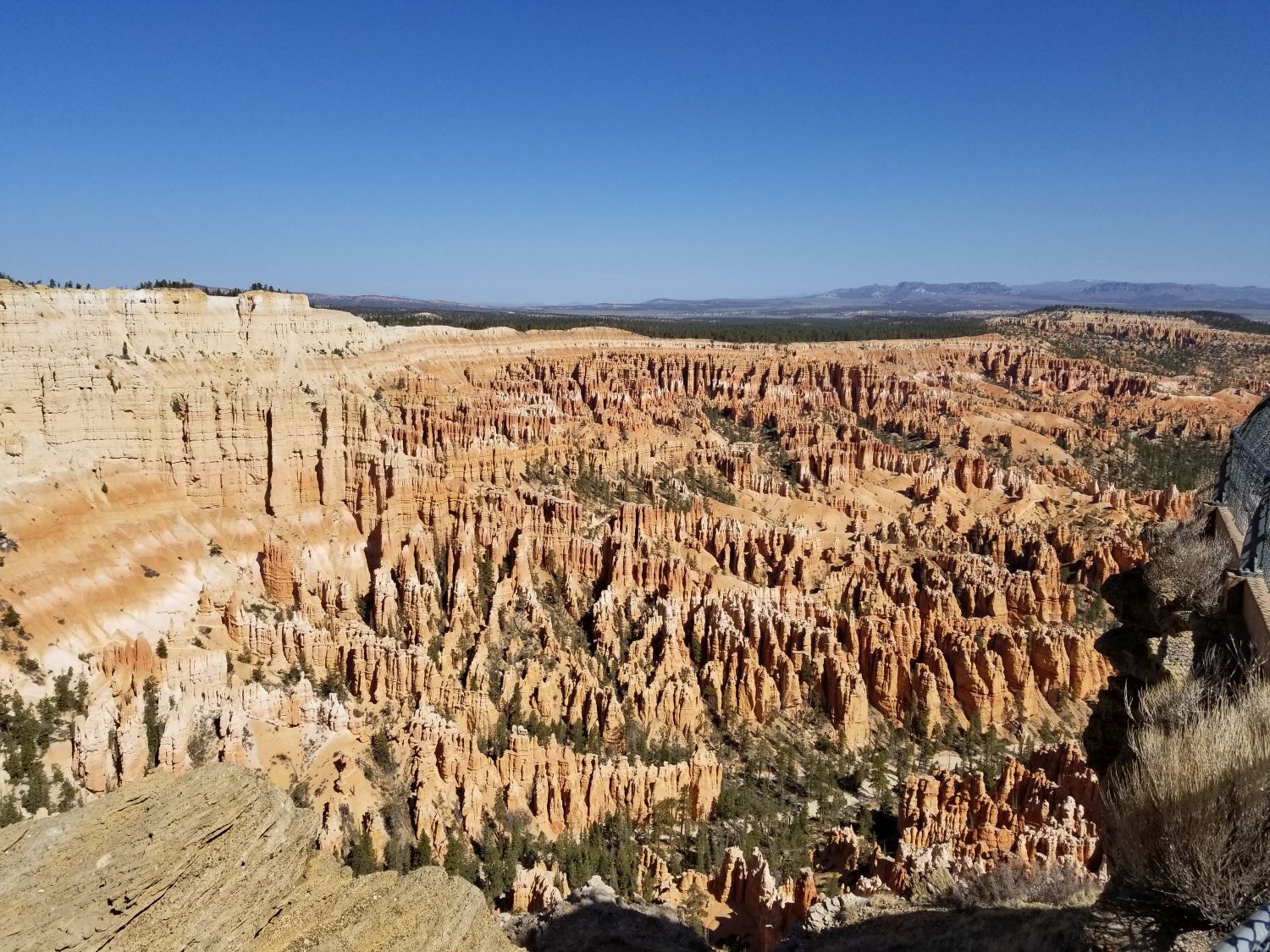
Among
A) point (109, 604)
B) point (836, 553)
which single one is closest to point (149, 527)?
point (109, 604)

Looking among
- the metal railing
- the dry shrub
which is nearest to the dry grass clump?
the metal railing

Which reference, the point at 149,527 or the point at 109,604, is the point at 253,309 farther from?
the point at 109,604

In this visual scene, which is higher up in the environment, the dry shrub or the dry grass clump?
the dry grass clump

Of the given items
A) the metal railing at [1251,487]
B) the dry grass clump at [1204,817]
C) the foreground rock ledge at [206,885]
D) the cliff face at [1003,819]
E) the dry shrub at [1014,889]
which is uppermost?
the metal railing at [1251,487]

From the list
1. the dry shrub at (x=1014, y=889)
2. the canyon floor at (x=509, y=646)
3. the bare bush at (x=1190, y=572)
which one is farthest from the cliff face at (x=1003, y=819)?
the bare bush at (x=1190, y=572)

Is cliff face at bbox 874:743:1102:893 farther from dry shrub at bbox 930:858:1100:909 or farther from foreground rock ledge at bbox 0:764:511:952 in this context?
foreground rock ledge at bbox 0:764:511:952

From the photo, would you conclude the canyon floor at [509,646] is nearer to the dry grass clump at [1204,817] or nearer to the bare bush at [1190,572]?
the bare bush at [1190,572]
